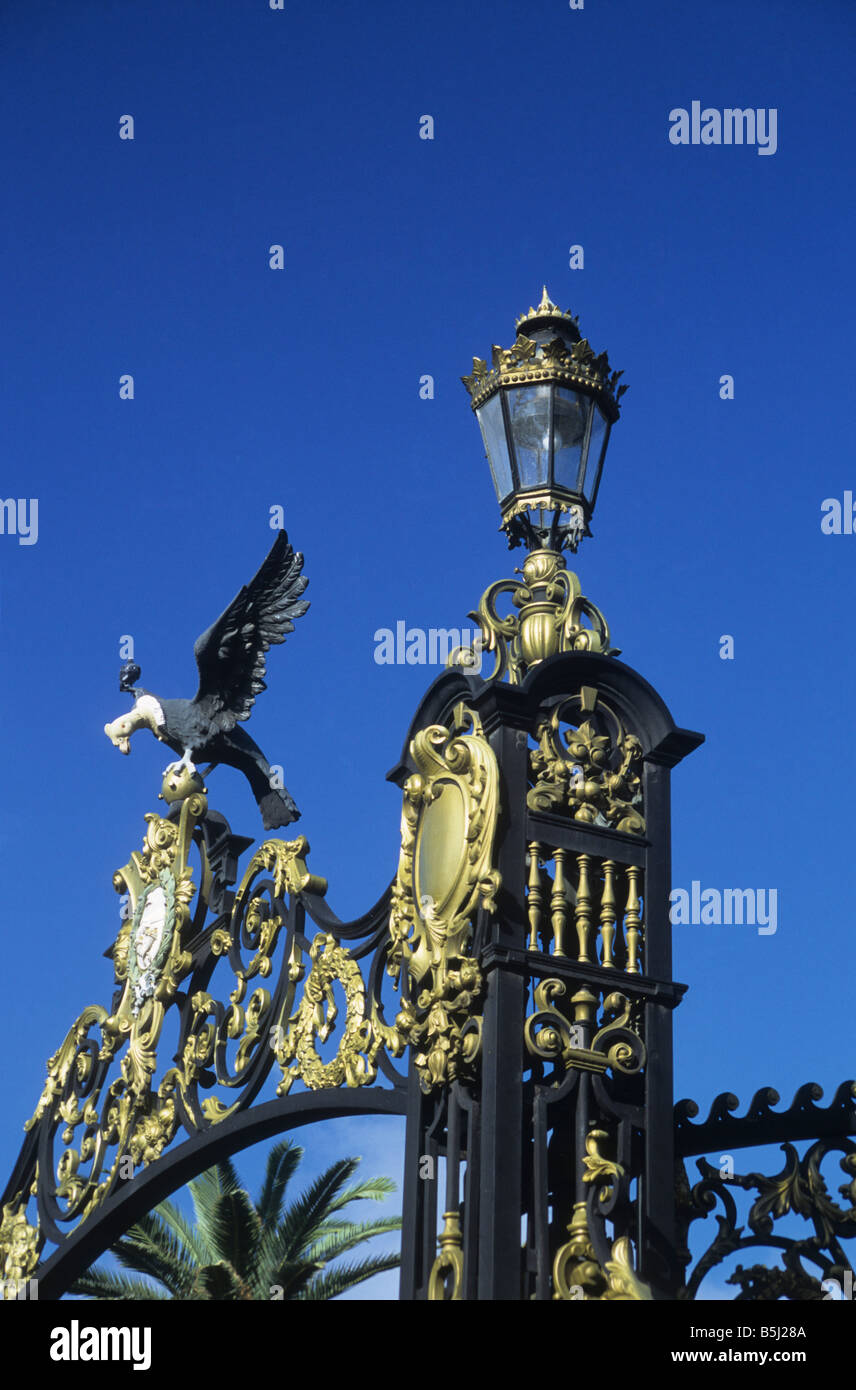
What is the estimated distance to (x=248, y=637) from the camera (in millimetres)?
11594

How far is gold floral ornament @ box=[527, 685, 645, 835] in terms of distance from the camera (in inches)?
314

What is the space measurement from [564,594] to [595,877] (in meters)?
1.44

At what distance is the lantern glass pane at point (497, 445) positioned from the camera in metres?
8.87

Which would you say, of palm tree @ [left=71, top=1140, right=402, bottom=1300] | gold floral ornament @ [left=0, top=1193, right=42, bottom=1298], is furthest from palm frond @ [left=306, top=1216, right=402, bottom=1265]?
gold floral ornament @ [left=0, top=1193, right=42, bottom=1298]

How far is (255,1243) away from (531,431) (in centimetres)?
1171

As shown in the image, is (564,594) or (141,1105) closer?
(564,594)

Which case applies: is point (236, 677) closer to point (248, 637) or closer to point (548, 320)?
point (248, 637)
